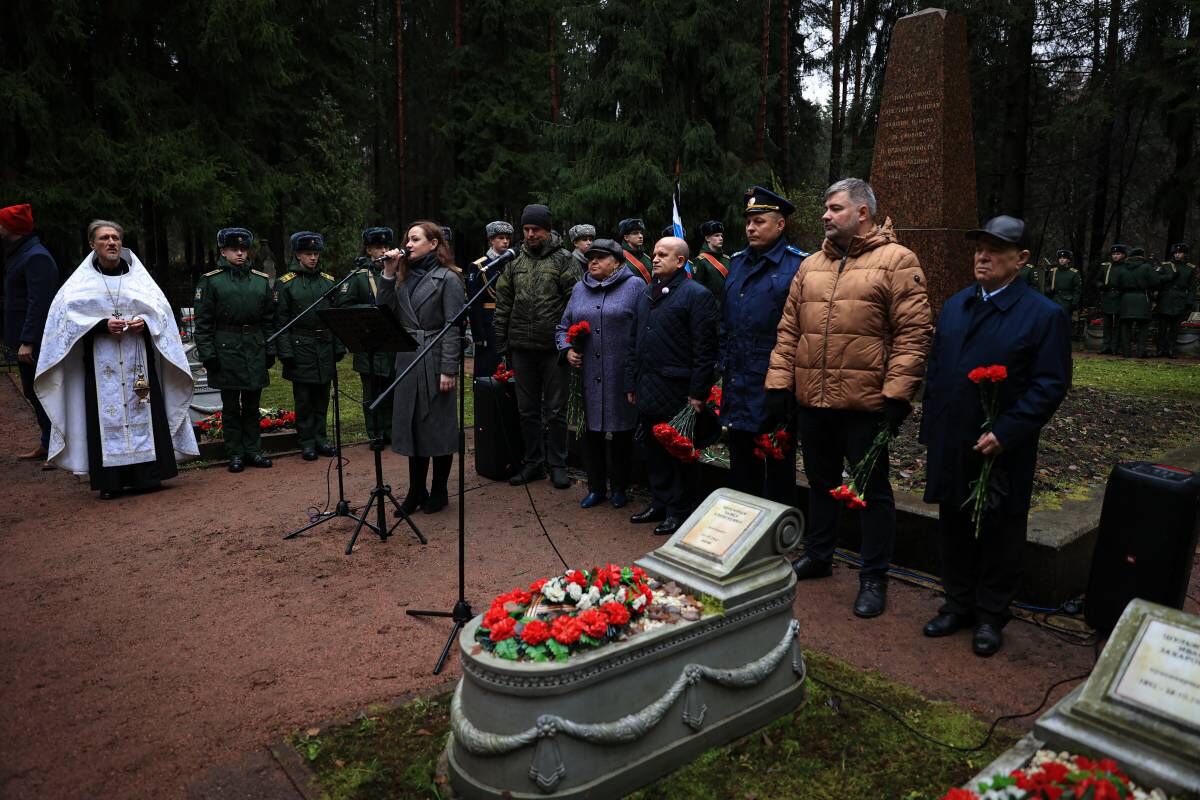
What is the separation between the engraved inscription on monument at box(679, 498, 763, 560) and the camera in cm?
334

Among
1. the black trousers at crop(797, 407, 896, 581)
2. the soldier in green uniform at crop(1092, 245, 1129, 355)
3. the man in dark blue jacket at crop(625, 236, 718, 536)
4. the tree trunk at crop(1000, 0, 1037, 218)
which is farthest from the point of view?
the tree trunk at crop(1000, 0, 1037, 218)

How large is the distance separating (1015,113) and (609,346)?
60.2 feet

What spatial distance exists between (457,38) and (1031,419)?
77.6 feet

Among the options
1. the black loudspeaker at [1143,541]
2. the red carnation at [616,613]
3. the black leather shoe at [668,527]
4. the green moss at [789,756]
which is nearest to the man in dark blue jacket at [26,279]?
the black leather shoe at [668,527]

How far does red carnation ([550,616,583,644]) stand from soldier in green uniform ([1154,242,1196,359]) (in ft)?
53.9

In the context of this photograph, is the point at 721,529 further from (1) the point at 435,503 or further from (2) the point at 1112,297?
(2) the point at 1112,297

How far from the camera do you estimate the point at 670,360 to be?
5535 millimetres

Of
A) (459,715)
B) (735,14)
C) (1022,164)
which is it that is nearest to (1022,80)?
(1022,164)

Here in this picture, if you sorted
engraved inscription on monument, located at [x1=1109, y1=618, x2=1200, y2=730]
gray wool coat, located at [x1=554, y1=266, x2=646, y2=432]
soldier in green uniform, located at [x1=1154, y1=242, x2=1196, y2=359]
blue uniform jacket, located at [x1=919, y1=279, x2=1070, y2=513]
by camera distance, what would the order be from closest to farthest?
engraved inscription on monument, located at [x1=1109, y1=618, x2=1200, y2=730] < blue uniform jacket, located at [x1=919, y1=279, x2=1070, y2=513] < gray wool coat, located at [x1=554, y1=266, x2=646, y2=432] < soldier in green uniform, located at [x1=1154, y1=242, x2=1196, y2=359]

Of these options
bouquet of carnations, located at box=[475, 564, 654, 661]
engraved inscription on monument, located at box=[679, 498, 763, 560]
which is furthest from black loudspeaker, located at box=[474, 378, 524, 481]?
bouquet of carnations, located at box=[475, 564, 654, 661]

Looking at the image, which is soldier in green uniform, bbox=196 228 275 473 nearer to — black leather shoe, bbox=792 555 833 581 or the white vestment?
the white vestment

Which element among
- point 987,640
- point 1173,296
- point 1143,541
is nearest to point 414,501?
point 987,640

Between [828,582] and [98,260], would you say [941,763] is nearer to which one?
[828,582]

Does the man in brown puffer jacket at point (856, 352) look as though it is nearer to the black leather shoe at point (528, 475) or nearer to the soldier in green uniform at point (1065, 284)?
the black leather shoe at point (528, 475)
